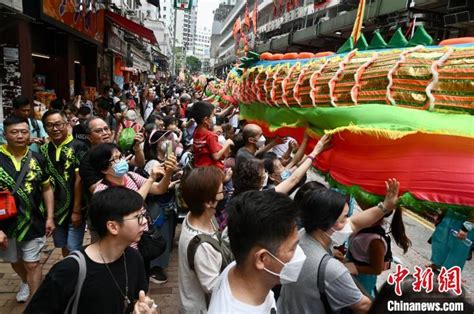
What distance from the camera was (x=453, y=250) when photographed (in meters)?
3.72

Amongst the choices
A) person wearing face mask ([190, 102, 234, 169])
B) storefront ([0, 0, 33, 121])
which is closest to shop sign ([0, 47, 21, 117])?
storefront ([0, 0, 33, 121])

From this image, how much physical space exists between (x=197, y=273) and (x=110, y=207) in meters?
0.54

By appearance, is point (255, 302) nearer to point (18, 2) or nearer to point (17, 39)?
point (18, 2)

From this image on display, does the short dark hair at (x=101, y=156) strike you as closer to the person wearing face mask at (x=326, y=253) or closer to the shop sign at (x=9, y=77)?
the person wearing face mask at (x=326, y=253)

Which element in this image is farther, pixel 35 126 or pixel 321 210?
pixel 35 126

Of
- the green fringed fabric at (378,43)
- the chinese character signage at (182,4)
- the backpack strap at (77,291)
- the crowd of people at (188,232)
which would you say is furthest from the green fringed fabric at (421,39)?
the chinese character signage at (182,4)

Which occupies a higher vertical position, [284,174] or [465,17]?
[465,17]

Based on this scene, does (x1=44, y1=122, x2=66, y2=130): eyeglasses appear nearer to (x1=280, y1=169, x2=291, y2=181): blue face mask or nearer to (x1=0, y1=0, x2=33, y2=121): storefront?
(x1=280, y1=169, x2=291, y2=181): blue face mask

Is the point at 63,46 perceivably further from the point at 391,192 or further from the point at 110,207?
the point at 391,192

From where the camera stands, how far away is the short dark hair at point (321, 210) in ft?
6.55

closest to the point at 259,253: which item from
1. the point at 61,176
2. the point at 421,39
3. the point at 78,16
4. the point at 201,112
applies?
the point at 421,39

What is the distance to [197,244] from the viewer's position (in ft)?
6.08

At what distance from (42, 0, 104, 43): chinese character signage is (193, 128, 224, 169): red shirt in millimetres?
4773

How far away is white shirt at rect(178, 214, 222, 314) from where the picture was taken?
1822 millimetres
